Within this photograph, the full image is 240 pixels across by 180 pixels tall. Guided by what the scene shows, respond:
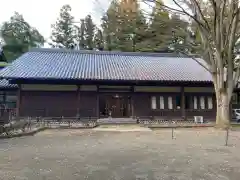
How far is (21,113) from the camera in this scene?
1661 centimetres

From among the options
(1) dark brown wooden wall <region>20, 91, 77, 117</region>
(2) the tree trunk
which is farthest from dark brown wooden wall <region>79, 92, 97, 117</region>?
(2) the tree trunk

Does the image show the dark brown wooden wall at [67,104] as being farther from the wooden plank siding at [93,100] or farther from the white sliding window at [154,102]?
the white sliding window at [154,102]

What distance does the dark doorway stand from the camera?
60.9 ft

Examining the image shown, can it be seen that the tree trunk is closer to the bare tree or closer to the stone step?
the bare tree

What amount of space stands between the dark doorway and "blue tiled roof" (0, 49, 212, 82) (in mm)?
1898

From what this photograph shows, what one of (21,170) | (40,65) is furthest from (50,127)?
(21,170)

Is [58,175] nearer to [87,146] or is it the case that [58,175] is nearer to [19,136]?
[87,146]

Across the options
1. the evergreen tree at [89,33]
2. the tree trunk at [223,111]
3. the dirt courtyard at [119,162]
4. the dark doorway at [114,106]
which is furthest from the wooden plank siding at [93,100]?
the evergreen tree at [89,33]

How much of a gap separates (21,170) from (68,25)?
138 ft

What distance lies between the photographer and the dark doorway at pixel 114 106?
18.6 metres

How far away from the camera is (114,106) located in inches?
738

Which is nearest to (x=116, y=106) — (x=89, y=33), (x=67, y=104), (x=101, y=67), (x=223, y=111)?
(x=101, y=67)

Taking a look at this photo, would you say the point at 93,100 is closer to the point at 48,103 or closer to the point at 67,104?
the point at 67,104

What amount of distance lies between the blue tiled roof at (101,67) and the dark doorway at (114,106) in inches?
74.7
